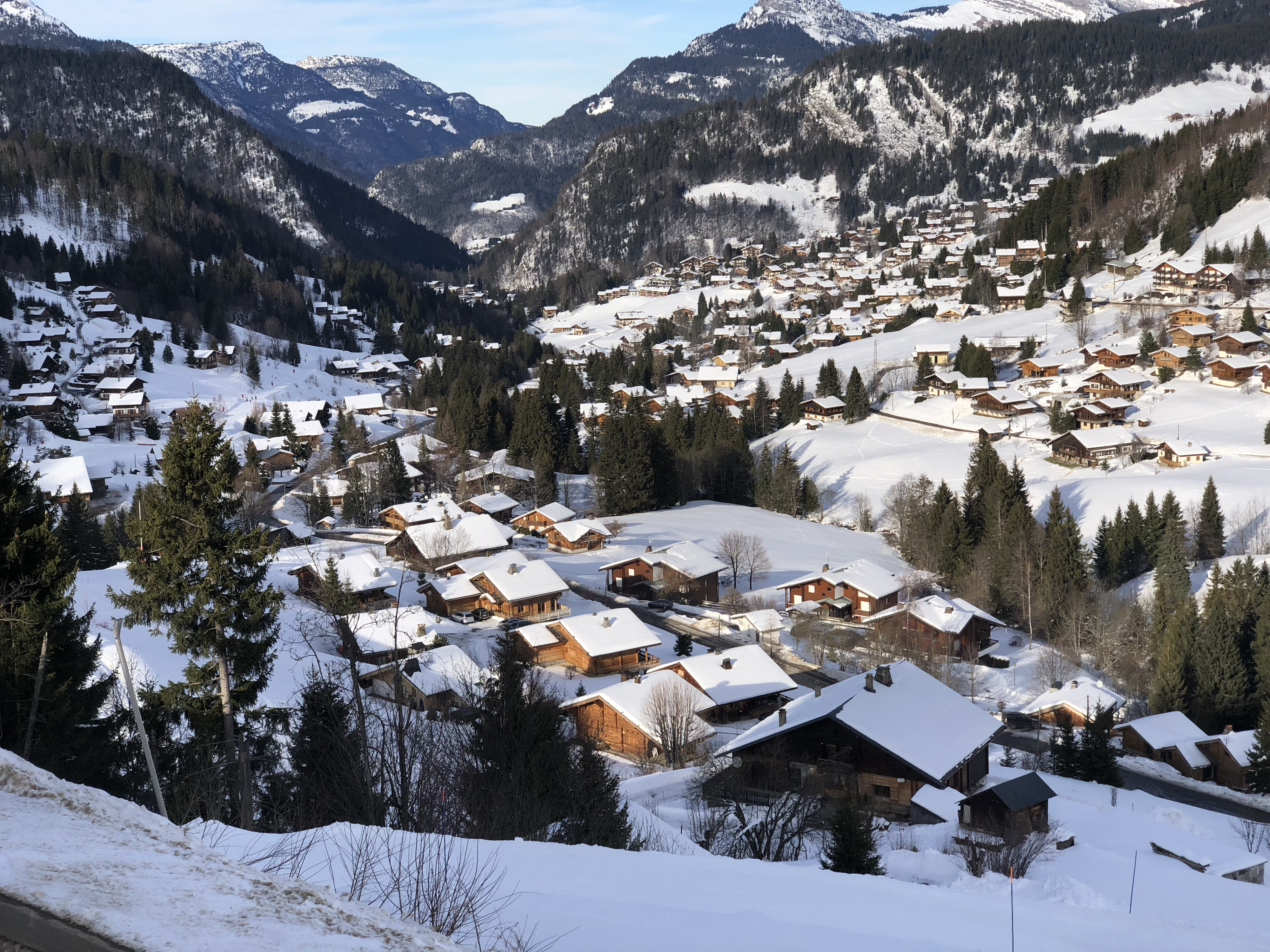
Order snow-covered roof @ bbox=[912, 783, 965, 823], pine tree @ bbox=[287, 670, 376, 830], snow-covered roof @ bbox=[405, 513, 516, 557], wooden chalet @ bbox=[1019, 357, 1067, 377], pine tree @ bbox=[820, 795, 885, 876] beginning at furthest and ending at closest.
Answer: wooden chalet @ bbox=[1019, 357, 1067, 377] → snow-covered roof @ bbox=[405, 513, 516, 557] → snow-covered roof @ bbox=[912, 783, 965, 823] → pine tree @ bbox=[820, 795, 885, 876] → pine tree @ bbox=[287, 670, 376, 830]

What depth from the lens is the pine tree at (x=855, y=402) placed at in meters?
68.4

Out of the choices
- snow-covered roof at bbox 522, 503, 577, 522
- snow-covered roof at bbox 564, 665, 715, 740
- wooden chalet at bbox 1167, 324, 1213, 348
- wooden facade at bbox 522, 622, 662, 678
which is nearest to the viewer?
snow-covered roof at bbox 564, 665, 715, 740

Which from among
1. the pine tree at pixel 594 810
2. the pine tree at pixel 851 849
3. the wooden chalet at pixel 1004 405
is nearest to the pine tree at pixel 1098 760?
the pine tree at pixel 851 849

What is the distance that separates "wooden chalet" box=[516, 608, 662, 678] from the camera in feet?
105

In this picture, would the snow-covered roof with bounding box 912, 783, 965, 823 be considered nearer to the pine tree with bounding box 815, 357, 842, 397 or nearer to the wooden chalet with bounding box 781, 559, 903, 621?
the wooden chalet with bounding box 781, 559, 903, 621

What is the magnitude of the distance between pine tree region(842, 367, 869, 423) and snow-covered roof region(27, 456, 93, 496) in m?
47.5

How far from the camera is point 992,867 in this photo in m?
15.5

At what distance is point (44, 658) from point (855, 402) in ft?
205

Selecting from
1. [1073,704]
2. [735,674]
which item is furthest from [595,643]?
[1073,704]

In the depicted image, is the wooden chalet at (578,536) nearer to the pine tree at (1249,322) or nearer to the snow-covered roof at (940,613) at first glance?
the snow-covered roof at (940,613)

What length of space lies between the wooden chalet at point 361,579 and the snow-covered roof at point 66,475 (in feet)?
63.2

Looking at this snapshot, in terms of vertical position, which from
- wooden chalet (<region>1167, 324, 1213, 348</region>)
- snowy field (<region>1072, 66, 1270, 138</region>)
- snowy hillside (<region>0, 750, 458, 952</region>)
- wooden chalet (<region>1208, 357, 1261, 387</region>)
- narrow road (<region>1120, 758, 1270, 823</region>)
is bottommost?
narrow road (<region>1120, 758, 1270, 823</region>)

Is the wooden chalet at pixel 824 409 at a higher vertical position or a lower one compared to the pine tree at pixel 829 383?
lower

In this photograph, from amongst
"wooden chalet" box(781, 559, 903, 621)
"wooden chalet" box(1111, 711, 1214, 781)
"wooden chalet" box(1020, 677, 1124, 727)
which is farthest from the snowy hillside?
"wooden chalet" box(781, 559, 903, 621)
